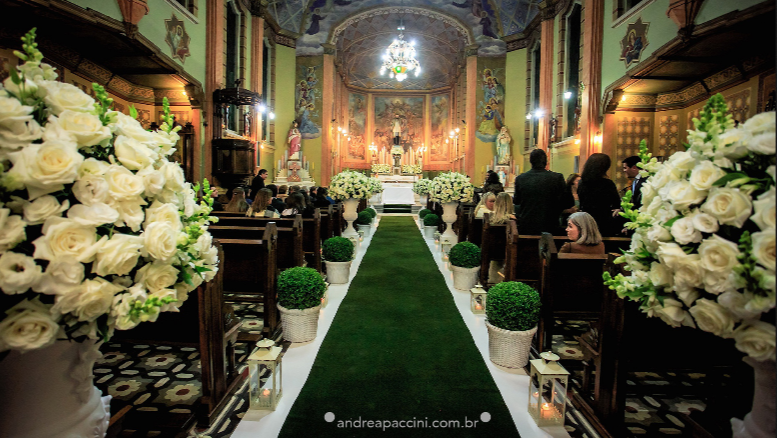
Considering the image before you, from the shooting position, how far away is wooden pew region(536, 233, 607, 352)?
128 inches

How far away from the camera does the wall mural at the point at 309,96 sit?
1834 centimetres

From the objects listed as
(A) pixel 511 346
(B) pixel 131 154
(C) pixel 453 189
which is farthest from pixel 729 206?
(C) pixel 453 189

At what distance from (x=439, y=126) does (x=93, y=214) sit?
974 inches

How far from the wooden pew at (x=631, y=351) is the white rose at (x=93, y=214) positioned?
2.35m

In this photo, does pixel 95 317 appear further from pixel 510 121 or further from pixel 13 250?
pixel 510 121

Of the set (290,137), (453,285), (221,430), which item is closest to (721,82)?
(453,285)

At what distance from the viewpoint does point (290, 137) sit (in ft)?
57.1

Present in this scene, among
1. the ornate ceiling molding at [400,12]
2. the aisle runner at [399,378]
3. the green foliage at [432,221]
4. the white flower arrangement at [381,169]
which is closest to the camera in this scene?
the aisle runner at [399,378]

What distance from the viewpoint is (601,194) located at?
166 inches

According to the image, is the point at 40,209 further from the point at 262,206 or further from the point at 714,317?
the point at 262,206

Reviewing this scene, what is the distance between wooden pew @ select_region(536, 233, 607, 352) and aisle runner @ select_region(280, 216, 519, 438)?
647 millimetres

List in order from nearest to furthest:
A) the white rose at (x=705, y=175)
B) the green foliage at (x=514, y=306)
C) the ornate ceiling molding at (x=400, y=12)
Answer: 1. the white rose at (x=705, y=175)
2. the green foliage at (x=514, y=306)
3. the ornate ceiling molding at (x=400, y=12)

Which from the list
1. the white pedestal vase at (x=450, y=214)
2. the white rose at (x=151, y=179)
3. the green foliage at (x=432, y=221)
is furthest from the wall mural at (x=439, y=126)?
the white rose at (x=151, y=179)

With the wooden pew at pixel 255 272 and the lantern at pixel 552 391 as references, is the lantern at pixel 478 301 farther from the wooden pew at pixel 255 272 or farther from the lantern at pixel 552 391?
the wooden pew at pixel 255 272
